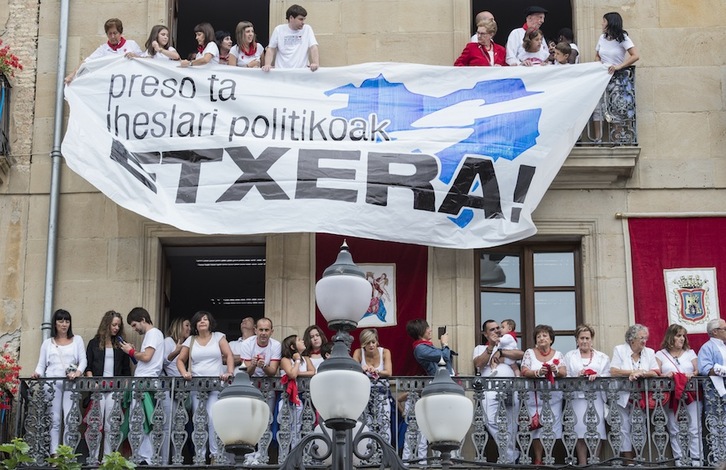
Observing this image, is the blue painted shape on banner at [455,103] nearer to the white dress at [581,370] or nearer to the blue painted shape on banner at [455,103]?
the blue painted shape on banner at [455,103]

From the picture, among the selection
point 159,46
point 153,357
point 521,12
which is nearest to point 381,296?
point 153,357

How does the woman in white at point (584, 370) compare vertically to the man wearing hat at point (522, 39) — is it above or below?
below

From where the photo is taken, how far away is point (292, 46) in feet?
66.3

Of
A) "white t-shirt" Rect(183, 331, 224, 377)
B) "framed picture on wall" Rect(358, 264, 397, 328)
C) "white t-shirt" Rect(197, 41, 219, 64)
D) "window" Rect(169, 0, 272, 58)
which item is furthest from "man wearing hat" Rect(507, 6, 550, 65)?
"white t-shirt" Rect(183, 331, 224, 377)

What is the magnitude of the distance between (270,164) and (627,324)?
443 centimetres

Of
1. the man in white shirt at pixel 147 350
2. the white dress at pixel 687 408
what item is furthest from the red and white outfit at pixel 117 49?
the white dress at pixel 687 408

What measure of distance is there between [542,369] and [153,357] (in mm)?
4173

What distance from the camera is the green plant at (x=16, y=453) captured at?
1744 cm

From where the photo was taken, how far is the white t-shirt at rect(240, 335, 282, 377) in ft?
61.2

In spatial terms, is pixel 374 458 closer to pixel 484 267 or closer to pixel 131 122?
pixel 484 267

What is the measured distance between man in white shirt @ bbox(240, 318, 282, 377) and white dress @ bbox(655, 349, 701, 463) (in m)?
4.07

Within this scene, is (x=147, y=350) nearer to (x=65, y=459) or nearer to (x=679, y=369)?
(x=65, y=459)

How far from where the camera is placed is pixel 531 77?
779 inches

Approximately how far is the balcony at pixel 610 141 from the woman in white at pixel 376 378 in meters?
3.19
